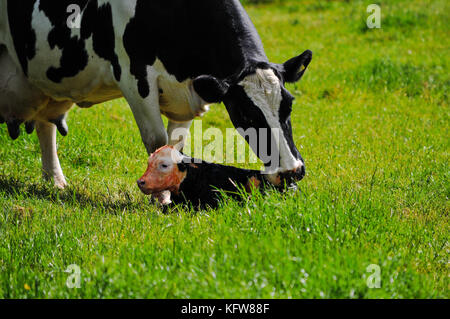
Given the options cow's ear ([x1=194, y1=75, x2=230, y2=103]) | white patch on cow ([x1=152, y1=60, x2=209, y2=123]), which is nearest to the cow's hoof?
white patch on cow ([x1=152, y1=60, x2=209, y2=123])

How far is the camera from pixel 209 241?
3.88 metres

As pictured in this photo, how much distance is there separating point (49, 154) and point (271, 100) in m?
3.10

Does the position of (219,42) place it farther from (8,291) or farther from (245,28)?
(8,291)

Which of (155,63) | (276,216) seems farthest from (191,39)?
(276,216)

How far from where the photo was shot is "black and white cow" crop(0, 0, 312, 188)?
4.61 metres

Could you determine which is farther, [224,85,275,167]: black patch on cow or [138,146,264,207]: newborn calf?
[138,146,264,207]: newborn calf

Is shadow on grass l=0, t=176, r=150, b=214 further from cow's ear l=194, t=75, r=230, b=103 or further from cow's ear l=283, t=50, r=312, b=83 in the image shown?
cow's ear l=283, t=50, r=312, b=83

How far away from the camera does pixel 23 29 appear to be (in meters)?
6.07

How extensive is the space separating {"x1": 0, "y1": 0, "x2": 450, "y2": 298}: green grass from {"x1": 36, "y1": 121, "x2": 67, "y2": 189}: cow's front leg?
6.5 inches

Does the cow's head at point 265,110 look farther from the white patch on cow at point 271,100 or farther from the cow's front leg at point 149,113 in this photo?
the cow's front leg at point 149,113

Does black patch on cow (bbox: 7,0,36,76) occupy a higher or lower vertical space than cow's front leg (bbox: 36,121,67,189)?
higher

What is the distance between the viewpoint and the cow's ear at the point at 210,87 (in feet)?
15.1

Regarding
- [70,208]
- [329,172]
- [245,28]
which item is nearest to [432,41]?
[329,172]
